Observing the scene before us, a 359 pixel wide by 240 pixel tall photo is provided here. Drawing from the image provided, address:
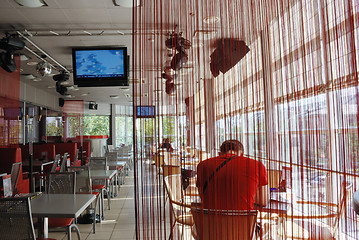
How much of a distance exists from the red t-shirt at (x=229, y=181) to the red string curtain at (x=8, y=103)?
731 cm

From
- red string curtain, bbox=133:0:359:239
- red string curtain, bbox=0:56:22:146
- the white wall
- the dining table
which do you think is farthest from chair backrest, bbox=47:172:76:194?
the white wall

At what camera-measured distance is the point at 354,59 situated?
6.10ft

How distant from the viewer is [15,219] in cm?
237

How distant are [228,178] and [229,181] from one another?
2cm

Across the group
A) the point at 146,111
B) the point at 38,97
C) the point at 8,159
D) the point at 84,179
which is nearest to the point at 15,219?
the point at 146,111

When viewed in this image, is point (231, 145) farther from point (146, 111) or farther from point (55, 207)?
point (55, 207)

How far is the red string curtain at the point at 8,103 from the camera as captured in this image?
318 inches

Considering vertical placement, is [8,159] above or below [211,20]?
below

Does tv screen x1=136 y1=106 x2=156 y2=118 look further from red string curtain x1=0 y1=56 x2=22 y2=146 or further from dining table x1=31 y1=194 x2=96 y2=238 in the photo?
red string curtain x1=0 y1=56 x2=22 y2=146

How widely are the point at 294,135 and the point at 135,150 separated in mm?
996

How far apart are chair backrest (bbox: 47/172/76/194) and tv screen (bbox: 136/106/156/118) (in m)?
2.48

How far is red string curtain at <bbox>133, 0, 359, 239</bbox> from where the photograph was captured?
188 cm

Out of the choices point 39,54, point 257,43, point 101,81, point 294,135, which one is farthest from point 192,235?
point 39,54

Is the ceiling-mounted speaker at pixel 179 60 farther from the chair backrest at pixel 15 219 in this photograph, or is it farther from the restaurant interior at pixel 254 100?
the chair backrest at pixel 15 219
